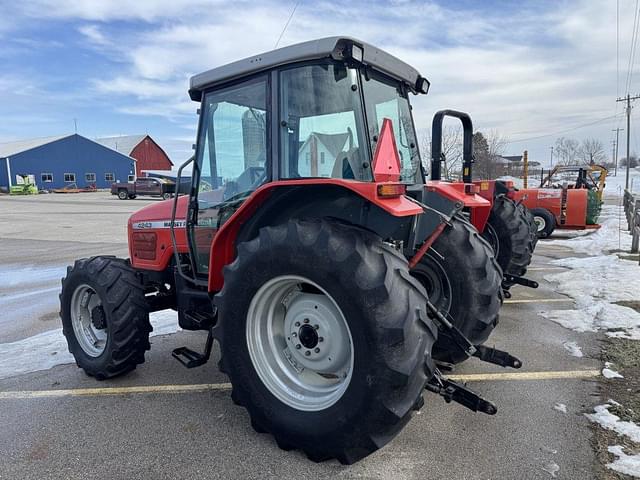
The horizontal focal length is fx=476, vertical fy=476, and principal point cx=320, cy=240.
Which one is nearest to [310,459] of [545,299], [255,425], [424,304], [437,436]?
[255,425]

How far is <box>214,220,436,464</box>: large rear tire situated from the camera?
2475 mm

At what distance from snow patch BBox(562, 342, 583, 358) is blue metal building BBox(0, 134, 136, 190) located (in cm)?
5746

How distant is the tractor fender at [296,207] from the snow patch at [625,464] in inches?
72.7

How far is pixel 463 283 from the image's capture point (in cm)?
394

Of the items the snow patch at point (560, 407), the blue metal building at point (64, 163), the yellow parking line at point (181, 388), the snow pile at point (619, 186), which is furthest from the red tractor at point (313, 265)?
the blue metal building at point (64, 163)

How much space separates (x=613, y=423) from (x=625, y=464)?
53cm

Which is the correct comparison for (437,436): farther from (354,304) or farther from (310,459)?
(354,304)

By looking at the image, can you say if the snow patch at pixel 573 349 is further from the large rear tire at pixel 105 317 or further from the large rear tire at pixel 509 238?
the large rear tire at pixel 105 317

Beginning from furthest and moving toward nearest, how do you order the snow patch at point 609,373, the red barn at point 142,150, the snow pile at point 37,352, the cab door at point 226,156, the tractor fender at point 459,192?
1. the red barn at point 142,150
2. the snow pile at point 37,352
3. the snow patch at point 609,373
4. the tractor fender at point 459,192
5. the cab door at point 226,156

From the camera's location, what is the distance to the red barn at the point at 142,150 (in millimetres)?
65125

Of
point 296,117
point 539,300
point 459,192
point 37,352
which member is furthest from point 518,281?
point 37,352

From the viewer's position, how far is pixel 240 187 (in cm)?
354

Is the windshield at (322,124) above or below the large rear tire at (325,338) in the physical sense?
above

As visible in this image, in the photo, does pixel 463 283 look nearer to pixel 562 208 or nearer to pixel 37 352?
pixel 37 352
